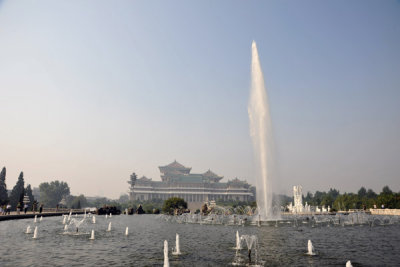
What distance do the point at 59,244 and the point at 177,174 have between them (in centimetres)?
16022

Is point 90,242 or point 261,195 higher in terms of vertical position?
point 261,195

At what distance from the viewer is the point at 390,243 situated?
20422mm

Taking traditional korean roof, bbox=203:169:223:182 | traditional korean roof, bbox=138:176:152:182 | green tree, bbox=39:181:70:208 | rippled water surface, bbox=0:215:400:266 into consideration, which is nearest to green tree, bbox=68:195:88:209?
green tree, bbox=39:181:70:208

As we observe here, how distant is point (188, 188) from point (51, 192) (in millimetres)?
70404

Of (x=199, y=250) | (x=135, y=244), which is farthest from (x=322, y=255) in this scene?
(x=135, y=244)

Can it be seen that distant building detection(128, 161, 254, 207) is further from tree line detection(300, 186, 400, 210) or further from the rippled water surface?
the rippled water surface

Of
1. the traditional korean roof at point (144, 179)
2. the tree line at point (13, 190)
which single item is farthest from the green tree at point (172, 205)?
the traditional korean roof at point (144, 179)

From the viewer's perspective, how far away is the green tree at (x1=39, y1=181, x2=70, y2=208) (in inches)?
4924

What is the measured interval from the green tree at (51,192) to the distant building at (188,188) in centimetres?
4086

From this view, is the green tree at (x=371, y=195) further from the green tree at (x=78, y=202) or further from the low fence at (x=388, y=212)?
the green tree at (x=78, y=202)

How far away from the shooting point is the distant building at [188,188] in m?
169

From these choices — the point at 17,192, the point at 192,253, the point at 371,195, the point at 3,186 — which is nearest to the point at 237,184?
the point at 371,195

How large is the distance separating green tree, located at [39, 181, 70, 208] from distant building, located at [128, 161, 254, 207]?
40857 millimetres

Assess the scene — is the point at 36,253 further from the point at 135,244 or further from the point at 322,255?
the point at 322,255
